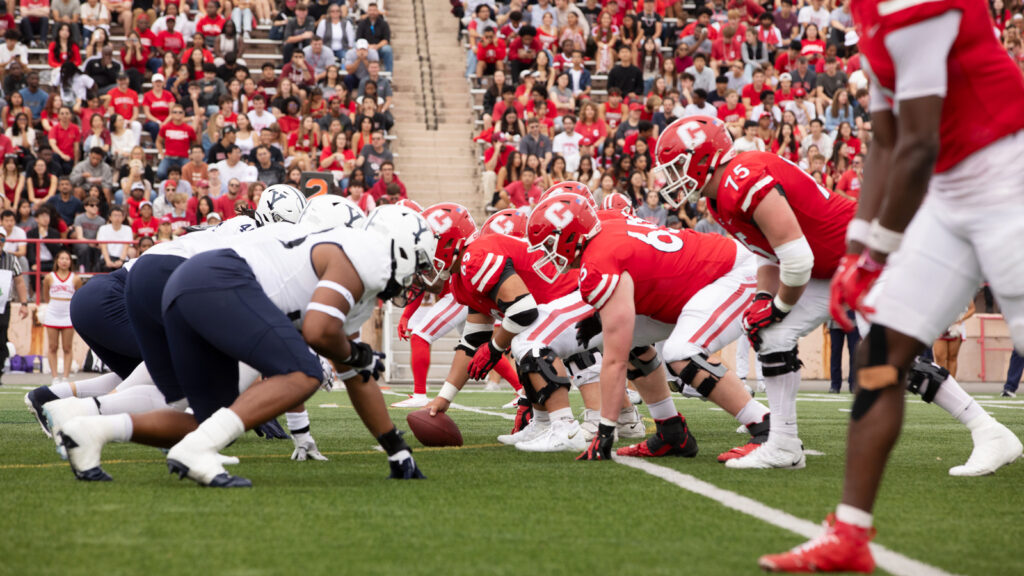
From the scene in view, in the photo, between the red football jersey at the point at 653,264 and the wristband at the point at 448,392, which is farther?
the wristband at the point at 448,392

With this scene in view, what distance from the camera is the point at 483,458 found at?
684 centimetres

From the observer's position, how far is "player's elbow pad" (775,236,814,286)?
595 centimetres

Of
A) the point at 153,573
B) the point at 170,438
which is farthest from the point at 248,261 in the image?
the point at 153,573

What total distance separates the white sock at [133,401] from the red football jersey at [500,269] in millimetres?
2433

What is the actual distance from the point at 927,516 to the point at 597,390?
361 centimetres

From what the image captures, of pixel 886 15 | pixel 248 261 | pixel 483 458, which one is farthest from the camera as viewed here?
pixel 483 458

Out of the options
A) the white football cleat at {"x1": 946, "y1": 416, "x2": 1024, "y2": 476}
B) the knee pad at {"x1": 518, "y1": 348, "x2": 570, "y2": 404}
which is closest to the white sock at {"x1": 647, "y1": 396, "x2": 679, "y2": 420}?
the knee pad at {"x1": 518, "y1": 348, "x2": 570, "y2": 404}

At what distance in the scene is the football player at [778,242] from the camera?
6.09m

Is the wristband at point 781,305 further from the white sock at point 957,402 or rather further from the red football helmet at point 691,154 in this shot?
the white sock at point 957,402

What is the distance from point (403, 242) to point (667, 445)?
2414 mm

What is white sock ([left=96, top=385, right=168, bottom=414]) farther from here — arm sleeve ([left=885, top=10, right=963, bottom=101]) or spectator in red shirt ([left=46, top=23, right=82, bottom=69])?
spectator in red shirt ([left=46, top=23, right=82, bottom=69])

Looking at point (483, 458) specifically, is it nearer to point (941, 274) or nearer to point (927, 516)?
point (927, 516)

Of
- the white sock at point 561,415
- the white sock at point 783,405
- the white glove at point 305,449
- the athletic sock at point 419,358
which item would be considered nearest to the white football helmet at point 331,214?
the white glove at point 305,449

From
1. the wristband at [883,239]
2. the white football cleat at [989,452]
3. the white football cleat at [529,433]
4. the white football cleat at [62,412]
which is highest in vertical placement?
the wristband at [883,239]
